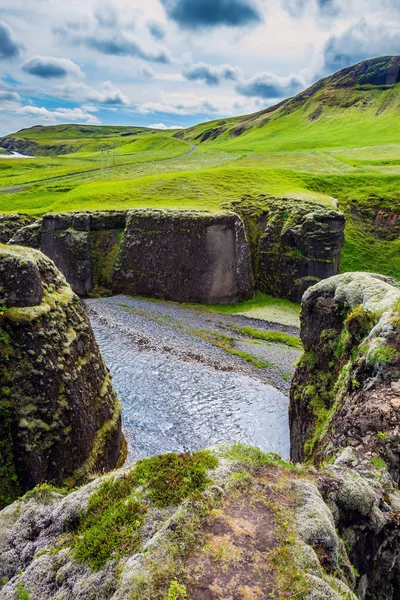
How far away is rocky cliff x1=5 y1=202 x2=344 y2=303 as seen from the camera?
50031mm

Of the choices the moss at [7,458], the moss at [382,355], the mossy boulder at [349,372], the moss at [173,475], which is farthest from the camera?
the moss at [7,458]

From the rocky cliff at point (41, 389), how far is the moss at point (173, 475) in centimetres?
905

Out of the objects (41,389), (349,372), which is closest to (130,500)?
(41,389)

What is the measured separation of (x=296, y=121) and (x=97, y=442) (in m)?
185

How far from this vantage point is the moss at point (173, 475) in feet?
23.3

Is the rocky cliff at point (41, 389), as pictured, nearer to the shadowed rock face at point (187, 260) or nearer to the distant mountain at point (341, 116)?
the shadowed rock face at point (187, 260)

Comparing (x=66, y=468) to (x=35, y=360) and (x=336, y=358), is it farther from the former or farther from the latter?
(x=336, y=358)

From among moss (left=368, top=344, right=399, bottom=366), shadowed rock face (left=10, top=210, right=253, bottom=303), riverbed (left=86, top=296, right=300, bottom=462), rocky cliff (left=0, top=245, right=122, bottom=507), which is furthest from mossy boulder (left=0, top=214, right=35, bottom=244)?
moss (left=368, top=344, right=399, bottom=366)

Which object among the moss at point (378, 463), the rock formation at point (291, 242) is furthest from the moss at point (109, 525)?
the rock formation at point (291, 242)

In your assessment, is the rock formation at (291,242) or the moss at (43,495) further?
the rock formation at (291,242)

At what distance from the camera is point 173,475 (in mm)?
7445

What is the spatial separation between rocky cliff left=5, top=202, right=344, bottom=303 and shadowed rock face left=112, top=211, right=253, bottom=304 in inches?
4.9

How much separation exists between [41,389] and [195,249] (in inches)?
1430

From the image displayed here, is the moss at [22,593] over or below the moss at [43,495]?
over
